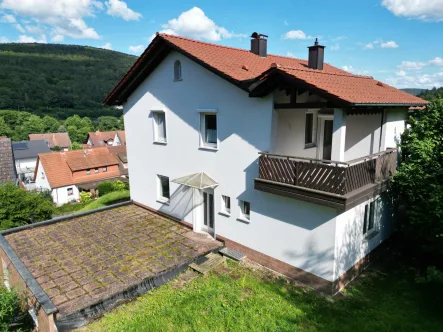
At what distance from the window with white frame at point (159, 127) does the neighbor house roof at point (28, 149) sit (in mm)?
59562

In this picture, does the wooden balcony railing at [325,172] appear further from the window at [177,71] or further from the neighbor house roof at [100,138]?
the neighbor house roof at [100,138]

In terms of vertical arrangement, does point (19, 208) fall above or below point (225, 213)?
below

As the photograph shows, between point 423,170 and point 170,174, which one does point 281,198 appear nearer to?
point 423,170

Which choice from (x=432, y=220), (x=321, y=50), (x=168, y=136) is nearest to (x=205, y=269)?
(x=168, y=136)

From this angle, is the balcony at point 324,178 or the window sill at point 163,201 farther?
the window sill at point 163,201

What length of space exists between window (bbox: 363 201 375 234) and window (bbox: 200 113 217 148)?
19.9 ft

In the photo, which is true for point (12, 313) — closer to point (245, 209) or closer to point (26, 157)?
point (245, 209)

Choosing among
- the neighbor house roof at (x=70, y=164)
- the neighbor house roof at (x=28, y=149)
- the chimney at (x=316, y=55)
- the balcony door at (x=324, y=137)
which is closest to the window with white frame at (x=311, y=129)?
the balcony door at (x=324, y=137)

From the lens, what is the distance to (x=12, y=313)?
7887mm

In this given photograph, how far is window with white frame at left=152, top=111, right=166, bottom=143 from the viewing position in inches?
552

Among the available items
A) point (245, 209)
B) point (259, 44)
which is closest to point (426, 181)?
point (245, 209)

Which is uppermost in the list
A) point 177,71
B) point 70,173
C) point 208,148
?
point 177,71

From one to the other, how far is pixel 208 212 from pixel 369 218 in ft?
20.8

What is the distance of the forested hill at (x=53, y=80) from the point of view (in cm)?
12812
